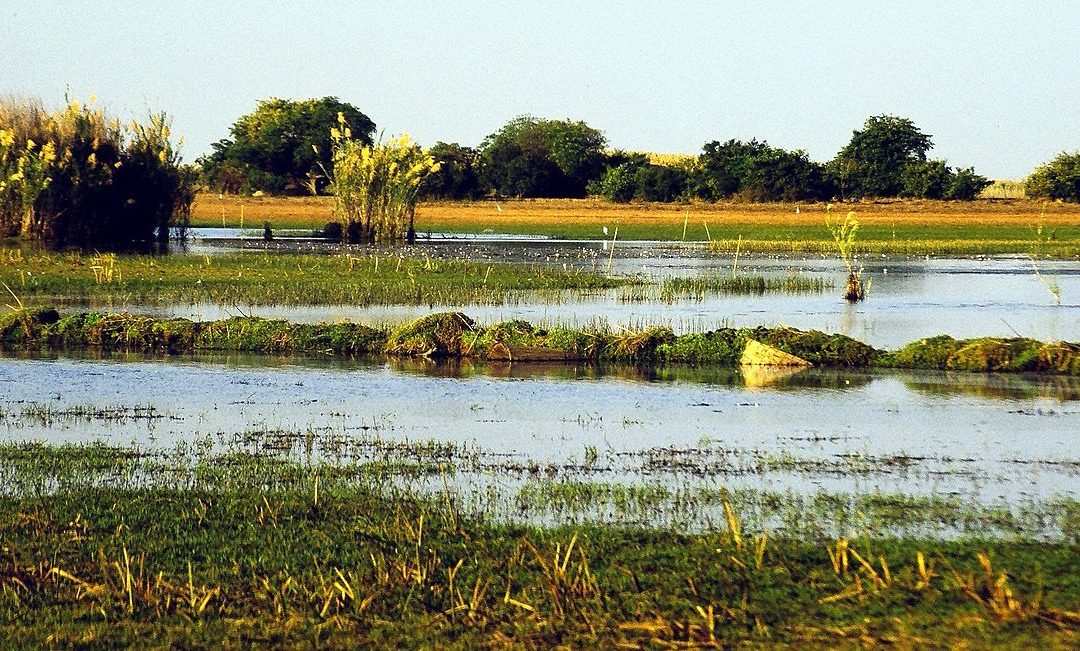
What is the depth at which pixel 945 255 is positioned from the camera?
164 ft

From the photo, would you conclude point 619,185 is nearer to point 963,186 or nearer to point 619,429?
point 963,186

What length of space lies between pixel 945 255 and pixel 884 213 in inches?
920

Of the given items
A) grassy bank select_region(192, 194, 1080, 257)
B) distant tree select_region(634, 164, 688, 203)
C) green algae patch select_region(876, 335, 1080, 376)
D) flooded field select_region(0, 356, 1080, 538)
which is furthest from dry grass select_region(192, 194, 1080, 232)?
flooded field select_region(0, 356, 1080, 538)

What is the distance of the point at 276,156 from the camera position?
8750 cm

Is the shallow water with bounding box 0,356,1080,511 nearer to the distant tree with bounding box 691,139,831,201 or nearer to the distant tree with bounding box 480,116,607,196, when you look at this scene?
the distant tree with bounding box 691,139,831,201

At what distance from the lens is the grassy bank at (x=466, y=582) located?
23.5 feet

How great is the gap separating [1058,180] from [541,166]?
31231 millimetres

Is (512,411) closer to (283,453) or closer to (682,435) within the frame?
(682,435)

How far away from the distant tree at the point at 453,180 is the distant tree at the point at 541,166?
83 centimetres

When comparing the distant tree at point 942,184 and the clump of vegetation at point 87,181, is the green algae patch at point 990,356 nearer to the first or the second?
the clump of vegetation at point 87,181

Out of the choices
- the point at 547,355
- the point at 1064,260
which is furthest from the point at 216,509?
the point at 1064,260

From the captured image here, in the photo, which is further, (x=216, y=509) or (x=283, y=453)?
(x=283, y=453)

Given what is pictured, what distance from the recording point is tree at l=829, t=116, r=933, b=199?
79.6 meters

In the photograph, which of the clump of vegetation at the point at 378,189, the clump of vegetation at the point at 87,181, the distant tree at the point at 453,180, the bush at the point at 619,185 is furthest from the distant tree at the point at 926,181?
the clump of vegetation at the point at 87,181
